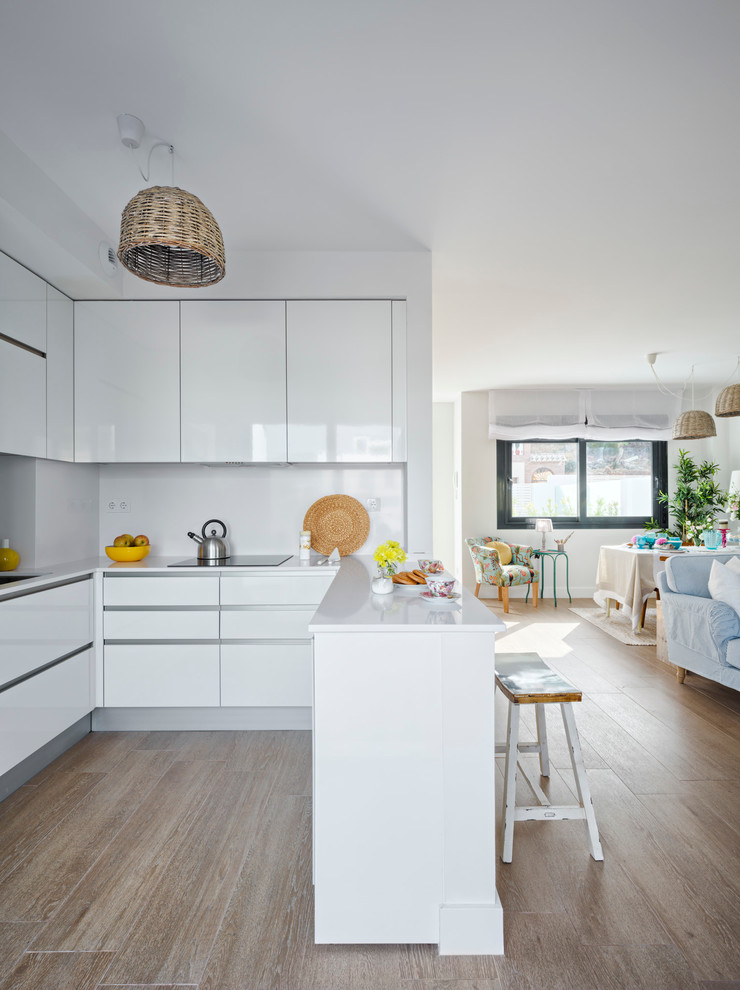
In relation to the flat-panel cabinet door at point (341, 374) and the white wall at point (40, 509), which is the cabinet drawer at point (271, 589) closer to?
the flat-panel cabinet door at point (341, 374)

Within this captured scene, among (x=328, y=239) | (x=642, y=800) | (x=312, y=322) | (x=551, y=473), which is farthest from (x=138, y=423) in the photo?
(x=551, y=473)

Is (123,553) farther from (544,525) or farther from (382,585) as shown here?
(544,525)

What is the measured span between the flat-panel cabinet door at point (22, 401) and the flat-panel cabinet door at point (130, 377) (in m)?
0.38

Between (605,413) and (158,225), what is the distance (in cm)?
654

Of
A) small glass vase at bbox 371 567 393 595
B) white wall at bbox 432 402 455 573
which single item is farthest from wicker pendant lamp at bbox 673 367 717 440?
small glass vase at bbox 371 567 393 595

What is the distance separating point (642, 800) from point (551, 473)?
560 centimetres

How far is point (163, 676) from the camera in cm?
330

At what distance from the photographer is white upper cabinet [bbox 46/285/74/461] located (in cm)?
325

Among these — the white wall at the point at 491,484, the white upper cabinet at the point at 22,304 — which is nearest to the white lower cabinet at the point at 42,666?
the white upper cabinet at the point at 22,304

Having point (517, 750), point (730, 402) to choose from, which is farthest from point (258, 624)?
point (730, 402)

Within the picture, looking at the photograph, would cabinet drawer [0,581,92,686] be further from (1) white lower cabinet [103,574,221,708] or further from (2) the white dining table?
(2) the white dining table

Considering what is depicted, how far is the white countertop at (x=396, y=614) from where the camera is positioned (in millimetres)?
1684

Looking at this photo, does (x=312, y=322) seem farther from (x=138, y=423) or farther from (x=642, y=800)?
(x=642, y=800)

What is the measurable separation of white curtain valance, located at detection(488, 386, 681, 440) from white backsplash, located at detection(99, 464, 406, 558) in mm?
4193
